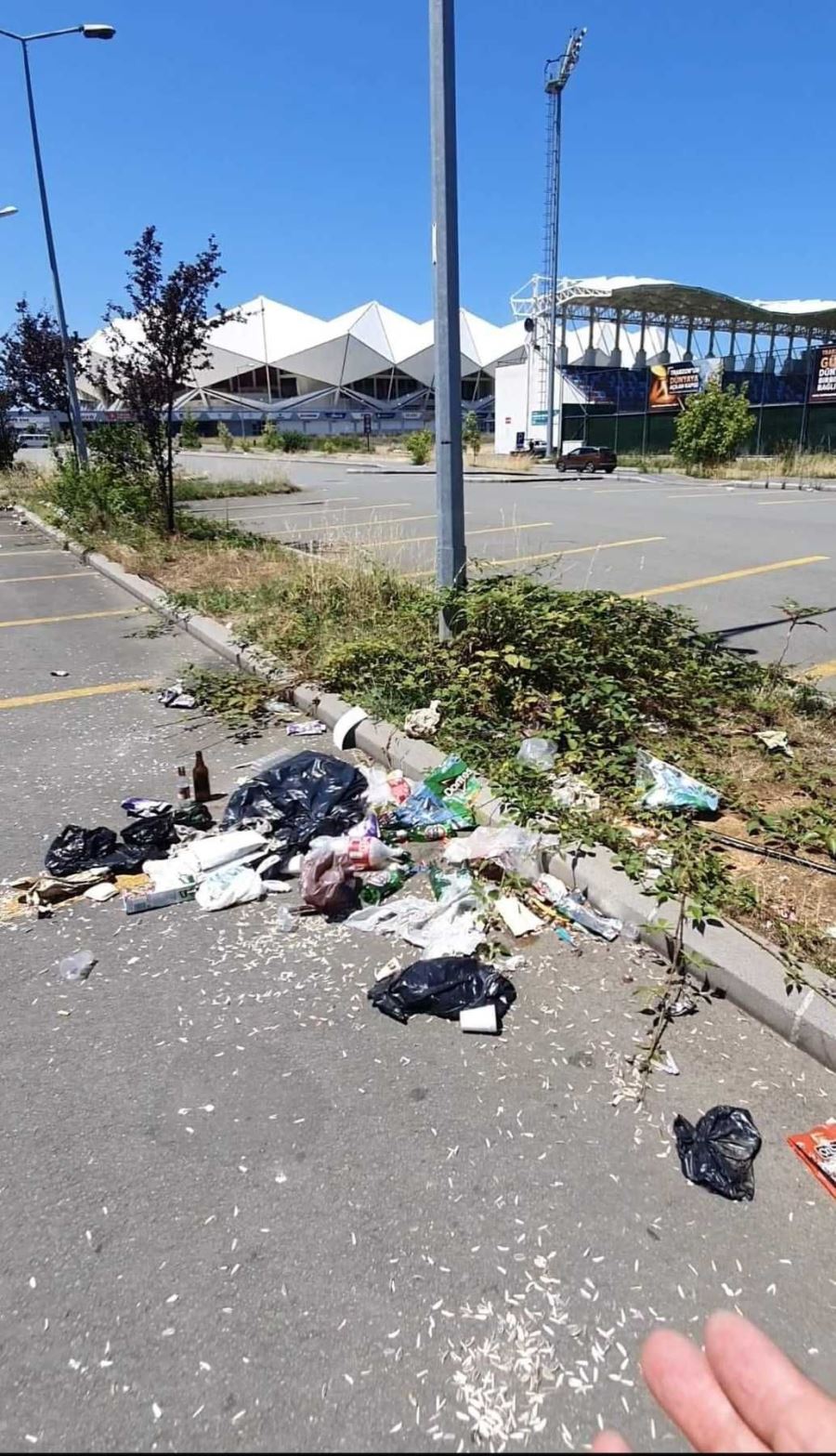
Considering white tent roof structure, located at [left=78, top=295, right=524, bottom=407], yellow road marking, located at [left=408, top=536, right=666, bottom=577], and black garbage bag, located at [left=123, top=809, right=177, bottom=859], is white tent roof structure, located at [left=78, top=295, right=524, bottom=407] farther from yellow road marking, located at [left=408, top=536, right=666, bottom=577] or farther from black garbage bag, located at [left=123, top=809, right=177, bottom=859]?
black garbage bag, located at [left=123, top=809, right=177, bottom=859]

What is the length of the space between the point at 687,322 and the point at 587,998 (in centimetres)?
7253

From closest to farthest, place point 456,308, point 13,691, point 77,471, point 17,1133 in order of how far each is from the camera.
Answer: point 17,1133 < point 456,308 < point 13,691 < point 77,471

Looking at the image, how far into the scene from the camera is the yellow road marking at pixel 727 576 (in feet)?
31.5

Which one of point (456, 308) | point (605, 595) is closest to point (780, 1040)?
point (605, 595)

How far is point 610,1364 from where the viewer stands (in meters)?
1.81

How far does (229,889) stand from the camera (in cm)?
363

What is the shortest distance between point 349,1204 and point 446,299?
5.27 m

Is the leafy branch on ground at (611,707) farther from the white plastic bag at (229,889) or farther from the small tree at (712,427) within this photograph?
the small tree at (712,427)

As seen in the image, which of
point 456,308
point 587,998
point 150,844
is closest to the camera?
point 587,998

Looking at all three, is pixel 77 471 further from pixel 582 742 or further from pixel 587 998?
Answer: pixel 587 998

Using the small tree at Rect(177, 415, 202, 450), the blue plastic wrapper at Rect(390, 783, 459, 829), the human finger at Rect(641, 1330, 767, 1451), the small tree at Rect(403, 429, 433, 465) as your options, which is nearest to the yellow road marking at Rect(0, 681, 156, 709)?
the blue plastic wrapper at Rect(390, 783, 459, 829)

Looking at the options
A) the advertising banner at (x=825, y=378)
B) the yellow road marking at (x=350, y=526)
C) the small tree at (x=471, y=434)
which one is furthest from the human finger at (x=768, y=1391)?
the small tree at (x=471, y=434)

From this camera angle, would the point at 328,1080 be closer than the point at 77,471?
Yes

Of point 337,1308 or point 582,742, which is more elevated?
point 582,742
